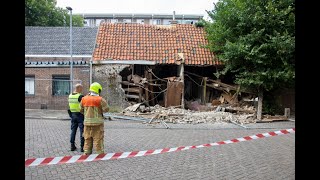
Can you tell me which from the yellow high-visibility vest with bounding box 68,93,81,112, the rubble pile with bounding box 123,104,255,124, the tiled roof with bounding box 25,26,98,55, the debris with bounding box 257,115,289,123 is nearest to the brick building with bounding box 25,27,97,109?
the tiled roof with bounding box 25,26,98,55

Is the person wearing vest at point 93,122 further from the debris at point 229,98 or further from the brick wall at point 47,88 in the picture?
the debris at point 229,98

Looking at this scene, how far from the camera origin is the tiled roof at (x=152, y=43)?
1900 centimetres

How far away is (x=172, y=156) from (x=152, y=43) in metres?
13.7

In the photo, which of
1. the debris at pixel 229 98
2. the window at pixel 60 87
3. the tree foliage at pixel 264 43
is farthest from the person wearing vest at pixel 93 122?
the debris at pixel 229 98

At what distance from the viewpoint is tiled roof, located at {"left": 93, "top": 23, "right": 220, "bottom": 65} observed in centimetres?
1900

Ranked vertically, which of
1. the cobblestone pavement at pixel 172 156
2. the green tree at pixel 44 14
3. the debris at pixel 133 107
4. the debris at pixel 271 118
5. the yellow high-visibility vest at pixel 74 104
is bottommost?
the cobblestone pavement at pixel 172 156

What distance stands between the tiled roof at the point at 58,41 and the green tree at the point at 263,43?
9657 millimetres

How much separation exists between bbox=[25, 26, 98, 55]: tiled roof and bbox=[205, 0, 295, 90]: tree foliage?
31.8ft

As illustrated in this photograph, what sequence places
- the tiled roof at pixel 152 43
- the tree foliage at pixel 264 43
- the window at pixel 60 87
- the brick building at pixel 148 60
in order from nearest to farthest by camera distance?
the tree foliage at pixel 264 43 < the brick building at pixel 148 60 < the window at pixel 60 87 < the tiled roof at pixel 152 43

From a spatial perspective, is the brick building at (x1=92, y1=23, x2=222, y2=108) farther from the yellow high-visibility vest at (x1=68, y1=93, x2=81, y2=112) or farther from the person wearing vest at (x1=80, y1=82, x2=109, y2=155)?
the person wearing vest at (x1=80, y1=82, x2=109, y2=155)

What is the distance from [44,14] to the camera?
32.2 m

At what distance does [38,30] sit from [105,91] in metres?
8.64
